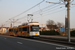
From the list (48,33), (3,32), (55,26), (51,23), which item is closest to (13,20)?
(48,33)

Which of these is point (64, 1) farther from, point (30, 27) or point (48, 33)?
point (48, 33)

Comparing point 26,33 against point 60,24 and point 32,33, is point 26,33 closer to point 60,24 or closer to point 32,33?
point 32,33

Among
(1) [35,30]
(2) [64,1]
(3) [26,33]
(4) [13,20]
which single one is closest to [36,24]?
(1) [35,30]

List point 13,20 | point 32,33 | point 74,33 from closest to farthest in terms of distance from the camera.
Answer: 1. point 32,33
2. point 74,33
3. point 13,20

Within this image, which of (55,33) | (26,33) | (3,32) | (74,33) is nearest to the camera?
(26,33)

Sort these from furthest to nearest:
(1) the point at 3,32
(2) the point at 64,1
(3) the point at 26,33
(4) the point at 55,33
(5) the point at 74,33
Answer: (1) the point at 3,32, (4) the point at 55,33, (5) the point at 74,33, (3) the point at 26,33, (2) the point at 64,1

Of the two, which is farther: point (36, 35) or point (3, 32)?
point (3, 32)

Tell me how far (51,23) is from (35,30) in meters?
55.9

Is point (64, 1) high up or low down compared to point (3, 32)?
up

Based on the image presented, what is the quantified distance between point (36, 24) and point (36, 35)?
2631 mm

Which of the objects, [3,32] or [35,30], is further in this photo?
[3,32]

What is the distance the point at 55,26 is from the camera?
298 ft

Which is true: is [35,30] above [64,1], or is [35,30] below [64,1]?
below

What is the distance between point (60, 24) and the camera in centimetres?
9181
